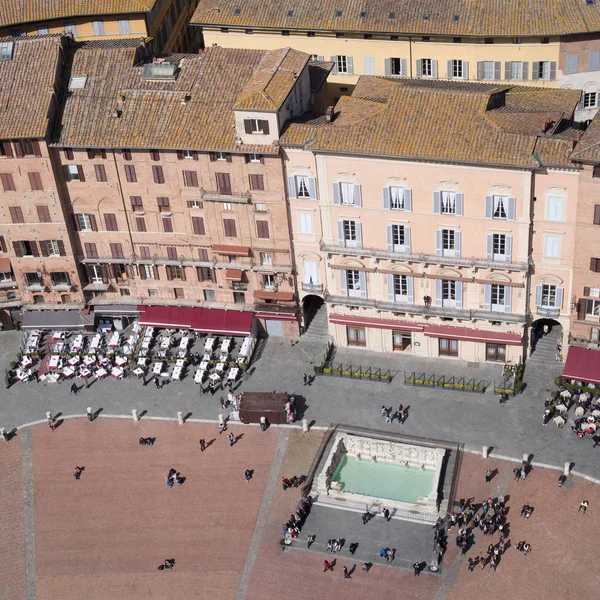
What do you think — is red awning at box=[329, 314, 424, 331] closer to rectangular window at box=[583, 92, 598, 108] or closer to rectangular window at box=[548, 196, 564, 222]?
rectangular window at box=[548, 196, 564, 222]

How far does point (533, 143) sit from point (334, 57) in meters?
35.6

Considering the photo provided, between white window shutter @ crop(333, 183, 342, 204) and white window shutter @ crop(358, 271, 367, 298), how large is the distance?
8090 millimetres

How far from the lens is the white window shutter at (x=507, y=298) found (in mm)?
104738

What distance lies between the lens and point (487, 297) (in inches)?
4176

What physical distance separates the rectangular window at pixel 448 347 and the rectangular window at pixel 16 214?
1777 inches

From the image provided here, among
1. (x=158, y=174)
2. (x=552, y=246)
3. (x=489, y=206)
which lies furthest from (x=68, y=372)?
(x=552, y=246)

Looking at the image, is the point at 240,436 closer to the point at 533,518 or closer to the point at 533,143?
the point at 533,518

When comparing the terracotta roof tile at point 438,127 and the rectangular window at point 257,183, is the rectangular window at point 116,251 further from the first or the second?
the terracotta roof tile at point 438,127

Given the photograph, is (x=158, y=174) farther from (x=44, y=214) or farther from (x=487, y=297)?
(x=487, y=297)

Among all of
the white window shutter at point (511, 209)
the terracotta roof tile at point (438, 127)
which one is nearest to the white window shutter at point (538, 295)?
the white window shutter at point (511, 209)

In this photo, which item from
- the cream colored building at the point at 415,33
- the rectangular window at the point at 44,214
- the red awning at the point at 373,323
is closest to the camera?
the red awning at the point at 373,323

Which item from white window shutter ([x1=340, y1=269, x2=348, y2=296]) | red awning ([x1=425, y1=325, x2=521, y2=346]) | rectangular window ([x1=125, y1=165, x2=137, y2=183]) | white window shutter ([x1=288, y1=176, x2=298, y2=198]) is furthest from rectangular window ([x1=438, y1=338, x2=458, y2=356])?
rectangular window ([x1=125, y1=165, x2=137, y2=183])

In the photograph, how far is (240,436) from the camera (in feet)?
352

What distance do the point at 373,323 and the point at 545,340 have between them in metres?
17.7
